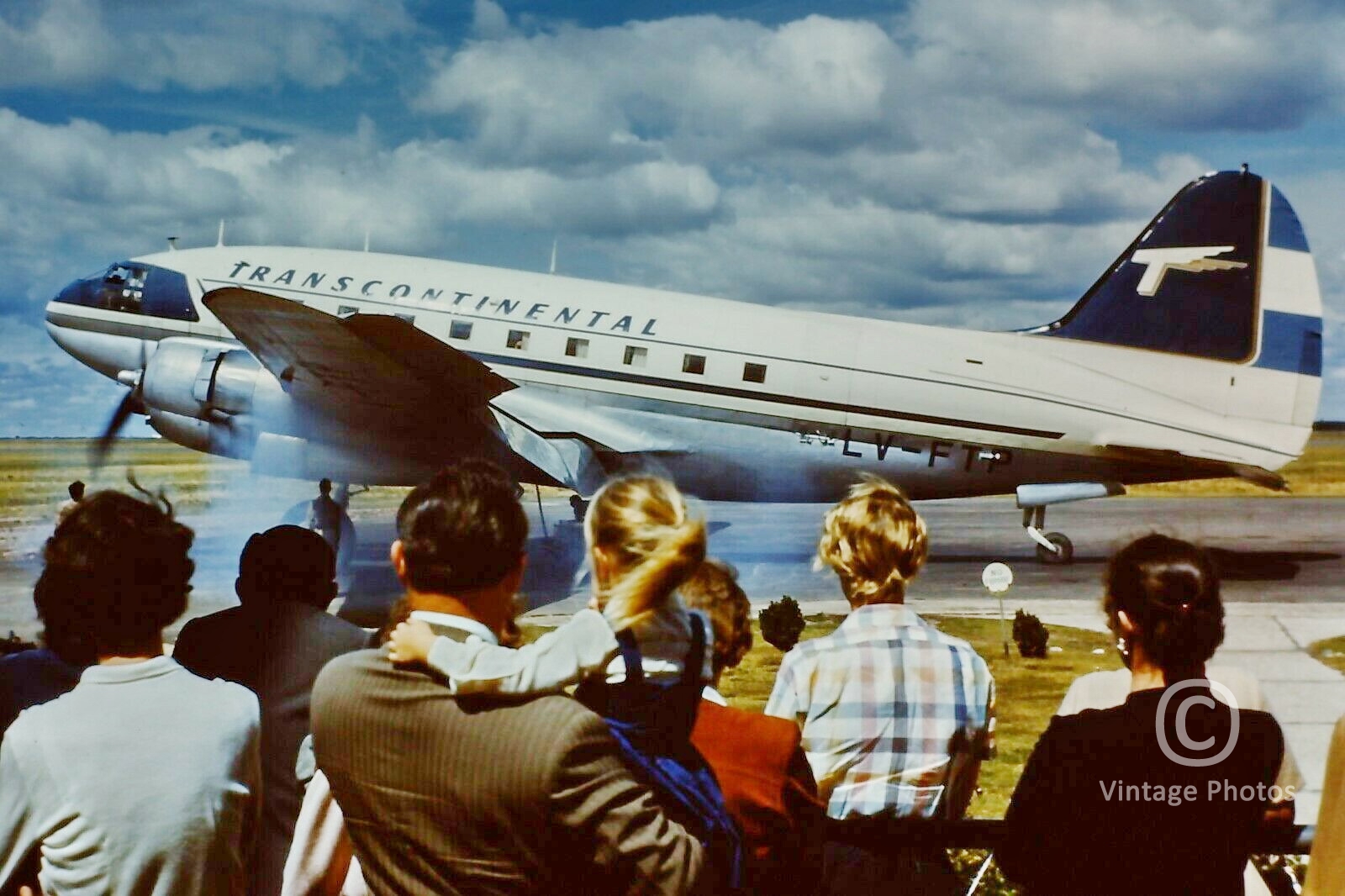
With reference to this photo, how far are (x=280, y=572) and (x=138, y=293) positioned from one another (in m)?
12.6

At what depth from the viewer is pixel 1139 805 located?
9.37ft

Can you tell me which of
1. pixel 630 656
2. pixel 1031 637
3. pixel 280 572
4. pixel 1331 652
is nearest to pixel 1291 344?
pixel 1331 652

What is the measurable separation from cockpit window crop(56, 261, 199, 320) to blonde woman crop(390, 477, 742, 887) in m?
13.6

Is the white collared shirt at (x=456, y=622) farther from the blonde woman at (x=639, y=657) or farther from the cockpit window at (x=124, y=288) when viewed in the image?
the cockpit window at (x=124, y=288)

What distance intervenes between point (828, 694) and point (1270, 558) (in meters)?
17.1

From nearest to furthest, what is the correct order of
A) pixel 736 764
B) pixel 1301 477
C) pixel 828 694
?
pixel 736 764
pixel 828 694
pixel 1301 477

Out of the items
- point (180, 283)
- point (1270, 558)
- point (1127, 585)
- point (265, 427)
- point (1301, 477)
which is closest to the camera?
point (1127, 585)

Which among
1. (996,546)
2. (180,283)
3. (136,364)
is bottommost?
(996,546)

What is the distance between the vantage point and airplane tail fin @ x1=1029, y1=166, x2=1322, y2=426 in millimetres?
14773

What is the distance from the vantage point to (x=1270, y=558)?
60.0ft

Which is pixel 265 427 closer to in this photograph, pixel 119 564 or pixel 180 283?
pixel 180 283

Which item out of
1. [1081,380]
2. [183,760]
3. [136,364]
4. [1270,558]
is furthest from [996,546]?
[183,760]

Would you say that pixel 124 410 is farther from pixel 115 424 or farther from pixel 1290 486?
pixel 1290 486

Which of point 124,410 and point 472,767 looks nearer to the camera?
point 472,767
